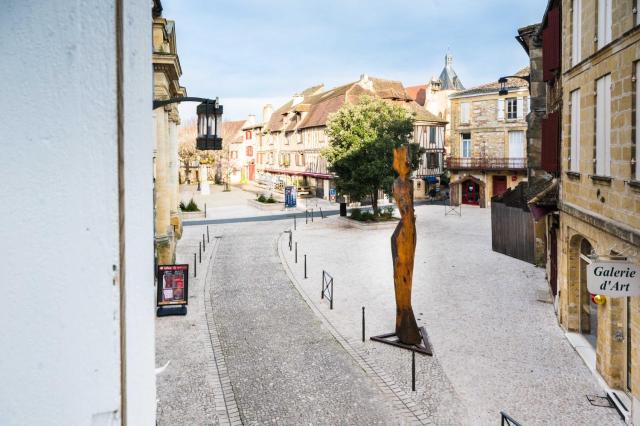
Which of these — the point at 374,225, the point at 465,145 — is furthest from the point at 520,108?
the point at 374,225

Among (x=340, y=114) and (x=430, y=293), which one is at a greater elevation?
(x=340, y=114)

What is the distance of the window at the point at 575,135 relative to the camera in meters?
10.5

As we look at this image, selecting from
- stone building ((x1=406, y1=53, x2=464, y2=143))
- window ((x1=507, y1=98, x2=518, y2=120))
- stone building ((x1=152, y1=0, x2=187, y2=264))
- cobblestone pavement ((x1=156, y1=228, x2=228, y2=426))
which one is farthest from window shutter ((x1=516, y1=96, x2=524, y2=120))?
cobblestone pavement ((x1=156, y1=228, x2=228, y2=426))

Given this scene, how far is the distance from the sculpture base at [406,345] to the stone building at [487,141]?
28518 mm

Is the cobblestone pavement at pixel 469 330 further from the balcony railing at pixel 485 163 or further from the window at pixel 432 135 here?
the window at pixel 432 135

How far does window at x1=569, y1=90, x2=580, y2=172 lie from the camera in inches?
415

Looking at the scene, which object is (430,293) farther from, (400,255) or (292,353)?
(292,353)

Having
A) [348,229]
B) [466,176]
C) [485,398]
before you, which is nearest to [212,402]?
[485,398]

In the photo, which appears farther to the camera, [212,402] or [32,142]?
[212,402]

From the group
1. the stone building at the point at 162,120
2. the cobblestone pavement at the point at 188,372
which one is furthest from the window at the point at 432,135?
the cobblestone pavement at the point at 188,372

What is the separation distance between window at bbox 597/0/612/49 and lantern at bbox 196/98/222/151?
23.8 ft

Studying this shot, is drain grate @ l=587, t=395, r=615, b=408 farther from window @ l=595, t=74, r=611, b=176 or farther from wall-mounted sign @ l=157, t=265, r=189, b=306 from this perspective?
wall-mounted sign @ l=157, t=265, r=189, b=306

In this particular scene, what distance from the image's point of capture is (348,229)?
27.8 meters

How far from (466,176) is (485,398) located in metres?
32.1
